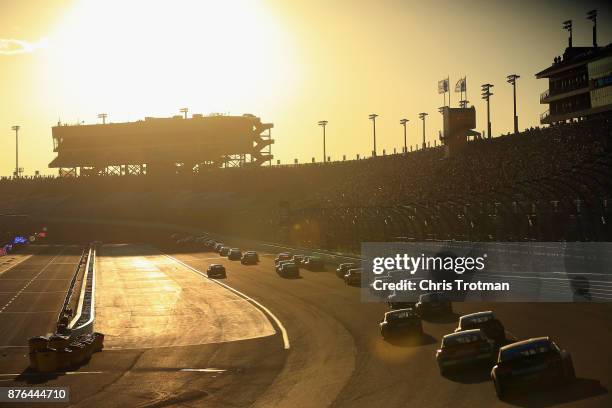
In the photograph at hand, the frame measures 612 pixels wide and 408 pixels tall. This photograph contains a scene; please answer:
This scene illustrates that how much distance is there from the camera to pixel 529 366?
944 inches

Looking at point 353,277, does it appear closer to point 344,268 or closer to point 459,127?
point 344,268

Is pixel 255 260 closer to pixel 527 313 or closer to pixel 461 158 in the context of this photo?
A: pixel 461 158

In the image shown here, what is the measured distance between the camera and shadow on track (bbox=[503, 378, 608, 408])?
22562 millimetres

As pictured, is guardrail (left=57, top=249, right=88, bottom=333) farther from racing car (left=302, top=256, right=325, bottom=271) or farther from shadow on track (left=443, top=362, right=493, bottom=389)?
racing car (left=302, top=256, right=325, bottom=271)

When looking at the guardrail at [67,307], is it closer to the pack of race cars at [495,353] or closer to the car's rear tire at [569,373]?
the pack of race cars at [495,353]

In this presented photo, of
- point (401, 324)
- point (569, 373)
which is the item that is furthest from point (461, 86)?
point (569, 373)

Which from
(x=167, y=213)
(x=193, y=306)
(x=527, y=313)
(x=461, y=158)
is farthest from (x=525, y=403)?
(x=167, y=213)

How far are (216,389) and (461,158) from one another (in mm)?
90569

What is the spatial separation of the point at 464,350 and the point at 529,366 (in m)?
4.17

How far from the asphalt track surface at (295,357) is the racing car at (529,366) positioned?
0.39 m

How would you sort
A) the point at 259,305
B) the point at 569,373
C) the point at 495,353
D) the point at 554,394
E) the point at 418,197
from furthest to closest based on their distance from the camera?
the point at 418,197 → the point at 259,305 → the point at 495,353 → the point at 569,373 → the point at 554,394

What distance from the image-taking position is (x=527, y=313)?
133ft

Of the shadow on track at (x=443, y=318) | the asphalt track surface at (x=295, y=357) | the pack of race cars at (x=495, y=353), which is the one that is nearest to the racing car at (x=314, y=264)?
the asphalt track surface at (x=295, y=357)

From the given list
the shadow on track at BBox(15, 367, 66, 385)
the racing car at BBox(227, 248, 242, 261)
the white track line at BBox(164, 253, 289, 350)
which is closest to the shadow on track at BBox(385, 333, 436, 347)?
the white track line at BBox(164, 253, 289, 350)
